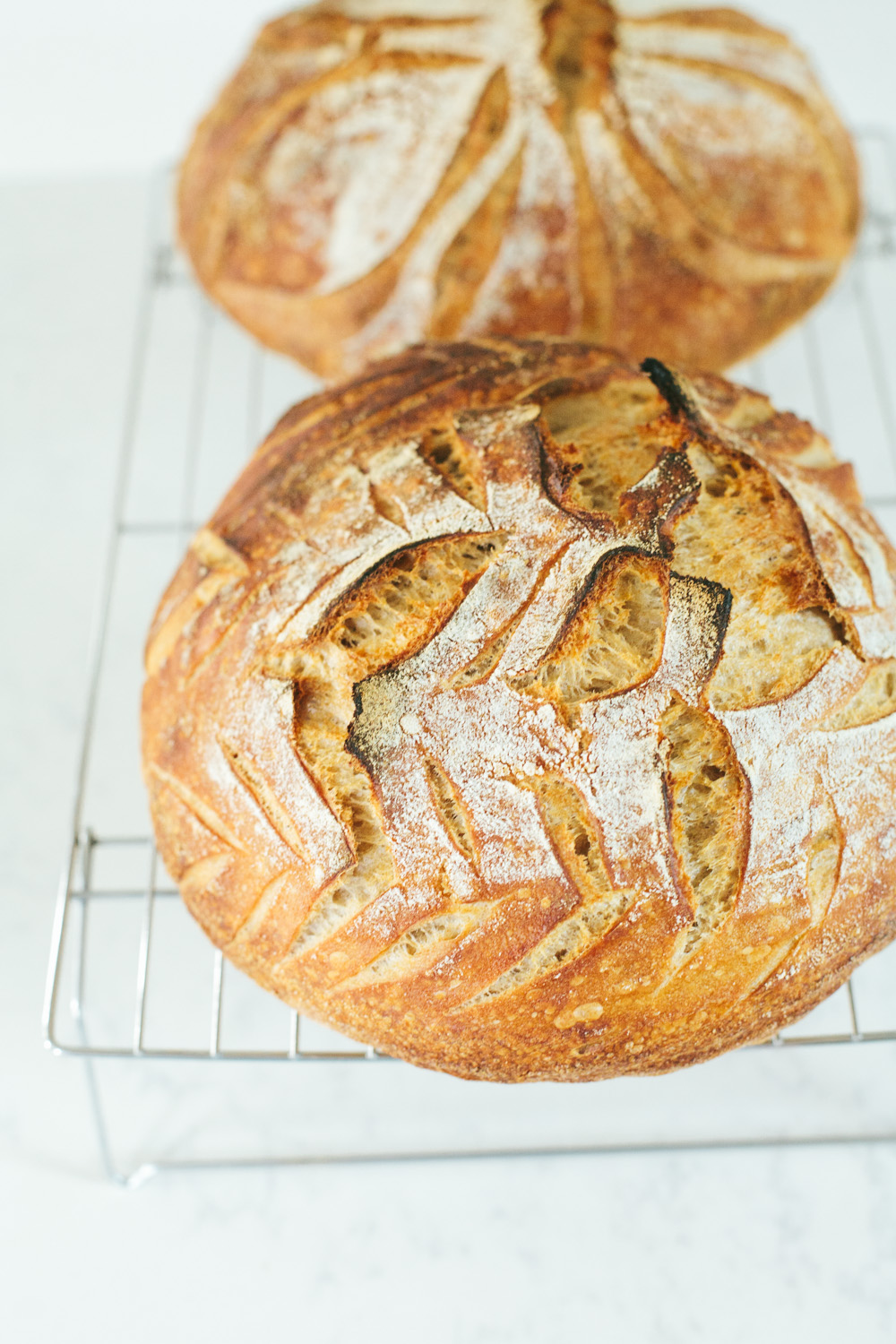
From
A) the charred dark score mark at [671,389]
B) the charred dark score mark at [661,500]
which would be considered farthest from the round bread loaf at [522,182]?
the charred dark score mark at [661,500]

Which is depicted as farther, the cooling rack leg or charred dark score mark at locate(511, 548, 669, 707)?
the cooling rack leg

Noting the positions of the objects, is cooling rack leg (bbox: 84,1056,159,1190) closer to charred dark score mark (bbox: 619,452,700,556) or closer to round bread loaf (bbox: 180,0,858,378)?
charred dark score mark (bbox: 619,452,700,556)

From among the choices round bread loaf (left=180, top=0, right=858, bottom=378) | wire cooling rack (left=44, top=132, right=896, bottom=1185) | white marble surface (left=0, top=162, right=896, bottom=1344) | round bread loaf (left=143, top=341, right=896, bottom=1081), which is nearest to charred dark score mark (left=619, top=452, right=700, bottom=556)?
round bread loaf (left=143, top=341, right=896, bottom=1081)

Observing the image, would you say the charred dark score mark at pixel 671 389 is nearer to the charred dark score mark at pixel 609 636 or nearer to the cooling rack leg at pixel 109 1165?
the charred dark score mark at pixel 609 636

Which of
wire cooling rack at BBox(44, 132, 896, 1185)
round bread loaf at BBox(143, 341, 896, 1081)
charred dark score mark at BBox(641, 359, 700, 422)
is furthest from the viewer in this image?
wire cooling rack at BBox(44, 132, 896, 1185)

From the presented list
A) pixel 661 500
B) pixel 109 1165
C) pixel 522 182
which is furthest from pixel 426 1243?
pixel 522 182

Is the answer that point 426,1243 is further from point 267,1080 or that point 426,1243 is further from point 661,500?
point 661,500
